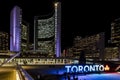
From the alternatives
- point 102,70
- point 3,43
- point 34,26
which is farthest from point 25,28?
point 102,70

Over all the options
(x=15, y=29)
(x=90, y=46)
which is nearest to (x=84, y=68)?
(x=15, y=29)

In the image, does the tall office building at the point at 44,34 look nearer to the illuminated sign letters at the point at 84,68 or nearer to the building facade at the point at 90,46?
the building facade at the point at 90,46

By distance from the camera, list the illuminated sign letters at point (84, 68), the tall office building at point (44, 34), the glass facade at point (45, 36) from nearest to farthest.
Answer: the illuminated sign letters at point (84, 68)
the tall office building at point (44, 34)
the glass facade at point (45, 36)

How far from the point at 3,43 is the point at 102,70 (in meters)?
126

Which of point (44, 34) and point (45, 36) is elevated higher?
point (44, 34)

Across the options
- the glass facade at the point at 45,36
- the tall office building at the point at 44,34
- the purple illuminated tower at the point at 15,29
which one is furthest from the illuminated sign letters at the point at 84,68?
the glass facade at the point at 45,36

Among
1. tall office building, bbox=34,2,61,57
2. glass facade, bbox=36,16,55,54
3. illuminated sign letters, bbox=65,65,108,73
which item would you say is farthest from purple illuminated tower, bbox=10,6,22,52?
illuminated sign letters, bbox=65,65,108,73

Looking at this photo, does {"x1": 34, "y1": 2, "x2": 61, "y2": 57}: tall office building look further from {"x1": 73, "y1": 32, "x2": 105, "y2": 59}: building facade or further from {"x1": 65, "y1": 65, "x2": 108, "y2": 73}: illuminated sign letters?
{"x1": 65, "y1": 65, "x2": 108, "y2": 73}: illuminated sign letters

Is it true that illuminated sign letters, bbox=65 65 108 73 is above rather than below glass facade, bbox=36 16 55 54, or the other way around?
below

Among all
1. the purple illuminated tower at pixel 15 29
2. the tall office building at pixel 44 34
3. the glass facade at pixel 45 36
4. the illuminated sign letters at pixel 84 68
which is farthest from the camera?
the glass facade at pixel 45 36

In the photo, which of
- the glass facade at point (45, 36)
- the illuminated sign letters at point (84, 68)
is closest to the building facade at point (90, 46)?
the glass facade at point (45, 36)

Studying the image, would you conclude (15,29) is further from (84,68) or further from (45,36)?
(84,68)

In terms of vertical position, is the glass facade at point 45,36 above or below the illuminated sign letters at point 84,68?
above

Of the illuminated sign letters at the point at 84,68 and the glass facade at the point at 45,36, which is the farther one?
A: the glass facade at the point at 45,36
